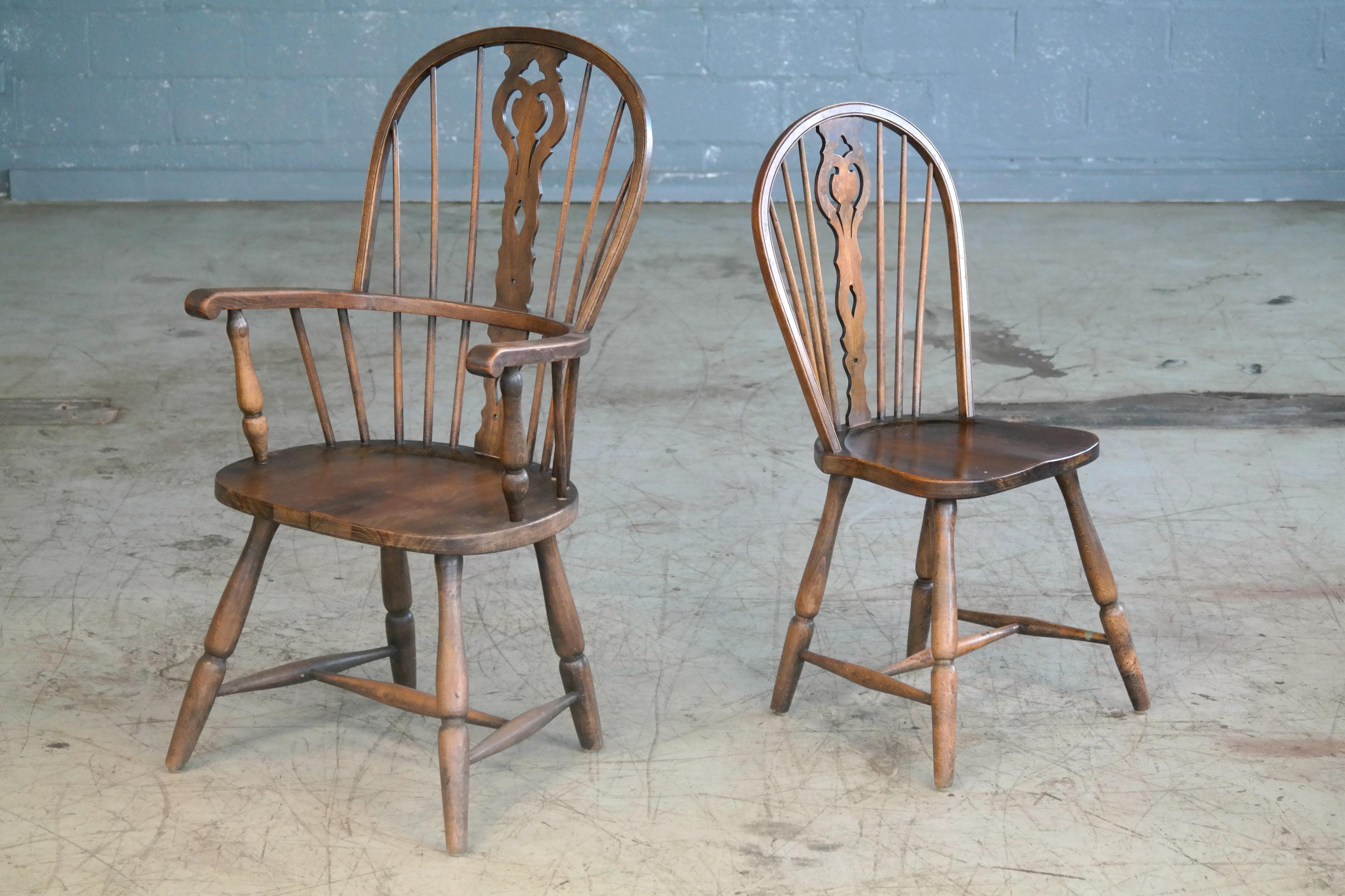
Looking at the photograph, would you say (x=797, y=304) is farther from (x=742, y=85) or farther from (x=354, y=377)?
(x=742, y=85)

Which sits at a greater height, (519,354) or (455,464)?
(519,354)

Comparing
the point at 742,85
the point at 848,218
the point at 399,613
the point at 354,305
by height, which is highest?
the point at 742,85

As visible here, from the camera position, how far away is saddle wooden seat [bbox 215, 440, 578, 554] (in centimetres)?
163

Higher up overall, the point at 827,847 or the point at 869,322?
the point at 869,322

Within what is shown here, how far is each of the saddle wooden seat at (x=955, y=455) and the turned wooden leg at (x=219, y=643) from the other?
0.78 m

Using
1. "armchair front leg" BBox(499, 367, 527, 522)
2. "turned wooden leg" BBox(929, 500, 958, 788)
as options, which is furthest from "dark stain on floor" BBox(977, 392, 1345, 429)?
"armchair front leg" BBox(499, 367, 527, 522)

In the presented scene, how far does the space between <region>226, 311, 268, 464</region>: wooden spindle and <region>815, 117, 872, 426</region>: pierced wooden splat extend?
2.73 ft

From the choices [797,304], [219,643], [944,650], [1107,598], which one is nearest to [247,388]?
[219,643]

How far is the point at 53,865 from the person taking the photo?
162 cm

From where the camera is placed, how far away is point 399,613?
6.79 feet

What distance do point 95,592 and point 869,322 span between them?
8.37 feet

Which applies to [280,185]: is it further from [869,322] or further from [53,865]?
[53,865]

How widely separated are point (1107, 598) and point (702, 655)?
2.09 ft

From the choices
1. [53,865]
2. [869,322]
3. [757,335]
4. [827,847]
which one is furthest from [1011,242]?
[53,865]
